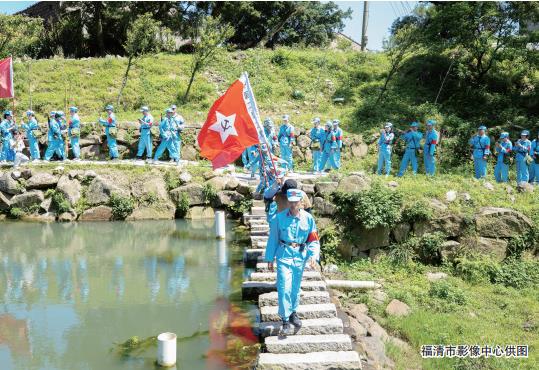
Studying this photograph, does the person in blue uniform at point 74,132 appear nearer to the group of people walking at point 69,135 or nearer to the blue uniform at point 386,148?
the group of people walking at point 69,135

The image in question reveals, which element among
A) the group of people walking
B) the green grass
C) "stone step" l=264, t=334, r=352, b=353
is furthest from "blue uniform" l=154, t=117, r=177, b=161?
"stone step" l=264, t=334, r=352, b=353

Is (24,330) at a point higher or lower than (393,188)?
lower

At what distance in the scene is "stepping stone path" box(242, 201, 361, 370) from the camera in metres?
5.41

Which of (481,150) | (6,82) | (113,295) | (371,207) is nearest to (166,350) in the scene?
(113,295)

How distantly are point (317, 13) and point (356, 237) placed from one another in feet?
73.6

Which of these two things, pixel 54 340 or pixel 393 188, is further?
pixel 393 188

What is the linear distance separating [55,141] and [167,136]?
357 cm

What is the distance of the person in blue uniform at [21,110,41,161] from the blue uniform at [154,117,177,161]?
12.8 ft

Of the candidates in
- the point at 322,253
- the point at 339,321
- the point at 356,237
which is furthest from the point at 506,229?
the point at 339,321

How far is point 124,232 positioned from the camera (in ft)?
42.0

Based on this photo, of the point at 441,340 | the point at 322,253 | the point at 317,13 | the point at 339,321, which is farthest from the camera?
the point at 317,13

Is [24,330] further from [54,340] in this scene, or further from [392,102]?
[392,102]

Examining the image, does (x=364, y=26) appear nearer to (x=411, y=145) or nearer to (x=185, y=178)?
(x=411, y=145)

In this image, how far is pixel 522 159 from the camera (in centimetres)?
1413
